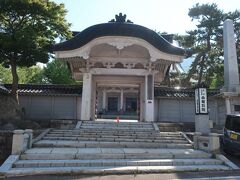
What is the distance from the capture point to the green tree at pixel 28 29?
1568cm

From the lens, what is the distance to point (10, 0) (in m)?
15.8

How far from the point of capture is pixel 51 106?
2061 cm

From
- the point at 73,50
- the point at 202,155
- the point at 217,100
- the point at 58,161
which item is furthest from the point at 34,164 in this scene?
the point at 217,100

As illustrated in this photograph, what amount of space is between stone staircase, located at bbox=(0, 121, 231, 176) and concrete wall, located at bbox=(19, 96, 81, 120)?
26.1ft

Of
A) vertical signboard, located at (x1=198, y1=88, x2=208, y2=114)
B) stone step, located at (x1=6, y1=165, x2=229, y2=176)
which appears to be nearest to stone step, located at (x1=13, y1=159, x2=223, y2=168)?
stone step, located at (x1=6, y1=165, x2=229, y2=176)

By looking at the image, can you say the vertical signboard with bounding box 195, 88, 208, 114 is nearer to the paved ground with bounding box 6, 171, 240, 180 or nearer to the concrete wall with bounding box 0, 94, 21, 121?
the paved ground with bounding box 6, 171, 240, 180

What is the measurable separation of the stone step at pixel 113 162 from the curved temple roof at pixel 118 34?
7.66m

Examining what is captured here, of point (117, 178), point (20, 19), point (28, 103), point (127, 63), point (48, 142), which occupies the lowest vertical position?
point (117, 178)

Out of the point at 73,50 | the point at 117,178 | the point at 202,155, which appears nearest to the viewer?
the point at 117,178

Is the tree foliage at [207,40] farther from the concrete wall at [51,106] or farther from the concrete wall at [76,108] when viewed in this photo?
the concrete wall at [51,106]

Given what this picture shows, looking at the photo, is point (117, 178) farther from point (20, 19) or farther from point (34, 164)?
point (20, 19)

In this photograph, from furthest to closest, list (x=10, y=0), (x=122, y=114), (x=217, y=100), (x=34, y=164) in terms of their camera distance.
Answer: (x=122, y=114) → (x=217, y=100) → (x=10, y=0) → (x=34, y=164)

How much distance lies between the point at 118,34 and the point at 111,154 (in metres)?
7.79

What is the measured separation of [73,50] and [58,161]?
8.10 metres
